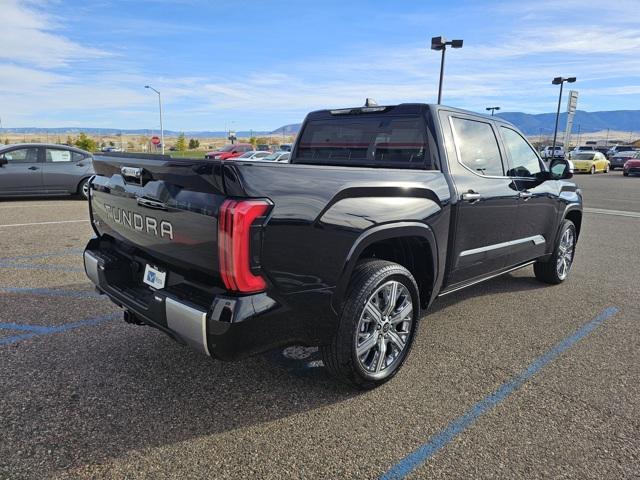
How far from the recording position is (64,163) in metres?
11.9

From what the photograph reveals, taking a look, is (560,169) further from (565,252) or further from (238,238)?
(238,238)

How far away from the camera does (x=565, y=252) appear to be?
5660 millimetres

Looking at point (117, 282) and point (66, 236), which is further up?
point (117, 282)

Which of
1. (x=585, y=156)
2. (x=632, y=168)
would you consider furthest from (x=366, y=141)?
(x=585, y=156)

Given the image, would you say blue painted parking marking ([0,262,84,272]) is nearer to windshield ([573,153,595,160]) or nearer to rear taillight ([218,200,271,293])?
rear taillight ([218,200,271,293])

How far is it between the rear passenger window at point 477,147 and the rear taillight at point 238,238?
2.13 m

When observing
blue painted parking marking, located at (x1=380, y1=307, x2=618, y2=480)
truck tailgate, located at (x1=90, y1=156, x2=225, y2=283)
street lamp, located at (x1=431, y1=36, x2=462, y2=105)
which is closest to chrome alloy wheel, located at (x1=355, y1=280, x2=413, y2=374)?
blue painted parking marking, located at (x1=380, y1=307, x2=618, y2=480)

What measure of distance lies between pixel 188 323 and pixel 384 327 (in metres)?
1.30

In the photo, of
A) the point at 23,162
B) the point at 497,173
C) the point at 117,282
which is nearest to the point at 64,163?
the point at 23,162

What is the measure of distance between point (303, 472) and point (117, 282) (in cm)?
170

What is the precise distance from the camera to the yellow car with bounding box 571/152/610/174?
1204 inches

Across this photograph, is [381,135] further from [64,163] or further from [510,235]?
[64,163]

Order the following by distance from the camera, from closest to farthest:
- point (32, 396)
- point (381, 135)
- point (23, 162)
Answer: point (32, 396) < point (381, 135) < point (23, 162)

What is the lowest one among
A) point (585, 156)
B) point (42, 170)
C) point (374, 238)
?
point (42, 170)
